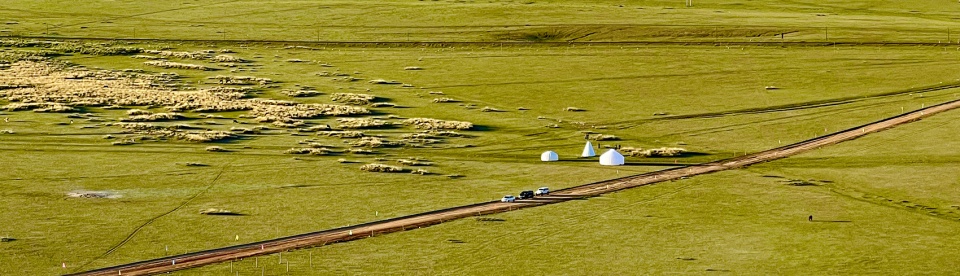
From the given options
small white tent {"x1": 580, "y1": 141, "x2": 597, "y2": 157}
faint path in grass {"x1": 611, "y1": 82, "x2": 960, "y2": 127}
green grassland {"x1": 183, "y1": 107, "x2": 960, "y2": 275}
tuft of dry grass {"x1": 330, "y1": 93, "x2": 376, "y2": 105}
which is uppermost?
tuft of dry grass {"x1": 330, "y1": 93, "x2": 376, "y2": 105}

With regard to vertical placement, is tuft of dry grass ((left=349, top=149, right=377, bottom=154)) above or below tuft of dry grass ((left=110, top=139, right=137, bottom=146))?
below

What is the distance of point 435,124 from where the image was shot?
573 ft

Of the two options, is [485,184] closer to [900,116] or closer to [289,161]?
[289,161]

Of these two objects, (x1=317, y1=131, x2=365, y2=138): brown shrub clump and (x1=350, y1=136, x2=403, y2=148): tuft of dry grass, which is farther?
(x1=317, y1=131, x2=365, y2=138): brown shrub clump

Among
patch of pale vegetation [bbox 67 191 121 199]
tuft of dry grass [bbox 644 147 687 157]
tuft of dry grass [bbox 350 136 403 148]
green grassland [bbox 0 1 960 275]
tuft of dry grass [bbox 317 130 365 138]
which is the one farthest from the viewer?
tuft of dry grass [bbox 317 130 365 138]

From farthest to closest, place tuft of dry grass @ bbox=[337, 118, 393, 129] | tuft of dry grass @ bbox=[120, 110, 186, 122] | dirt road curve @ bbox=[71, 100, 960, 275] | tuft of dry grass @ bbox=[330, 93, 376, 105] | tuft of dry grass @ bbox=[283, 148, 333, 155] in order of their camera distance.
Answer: tuft of dry grass @ bbox=[330, 93, 376, 105] < tuft of dry grass @ bbox=[120, 110, 186, 122] < tuft of dry grass @ bbox=[337, 118, 393, 129] < tuft of dry grass @ bbox=[283, 148, 333, 155] < dirt road curve @ bbox=[71, 100, 960, 275]

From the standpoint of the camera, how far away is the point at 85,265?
345 ft

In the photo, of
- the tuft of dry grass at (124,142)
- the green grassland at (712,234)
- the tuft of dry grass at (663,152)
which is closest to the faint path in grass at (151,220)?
the green grassland at (712,234)

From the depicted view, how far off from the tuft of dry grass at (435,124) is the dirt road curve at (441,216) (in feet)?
119

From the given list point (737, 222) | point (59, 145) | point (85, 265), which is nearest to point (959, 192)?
point (737, 222)

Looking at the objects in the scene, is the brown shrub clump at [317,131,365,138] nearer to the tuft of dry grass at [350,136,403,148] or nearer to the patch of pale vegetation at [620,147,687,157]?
the tuft of dry grass at [350,136,403,148]

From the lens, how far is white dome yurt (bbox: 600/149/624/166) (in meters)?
149

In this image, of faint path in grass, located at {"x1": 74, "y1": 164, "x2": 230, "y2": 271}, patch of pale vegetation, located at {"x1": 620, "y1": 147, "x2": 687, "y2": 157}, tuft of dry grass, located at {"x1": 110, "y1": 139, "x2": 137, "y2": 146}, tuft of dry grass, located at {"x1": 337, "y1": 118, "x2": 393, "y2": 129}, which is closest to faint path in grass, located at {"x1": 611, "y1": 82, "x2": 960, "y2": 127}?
patch of pale vegetation, located at {"x1": 620, "y1": 147, "x2": 687, "y2": 157}

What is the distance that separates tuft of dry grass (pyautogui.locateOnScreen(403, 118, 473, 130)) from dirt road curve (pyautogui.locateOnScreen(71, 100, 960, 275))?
3614 centimetres
